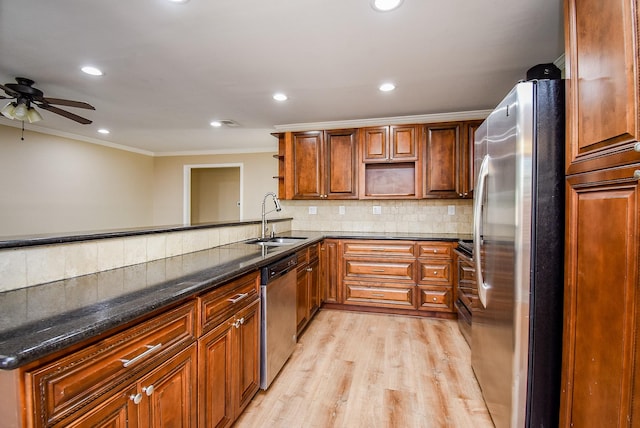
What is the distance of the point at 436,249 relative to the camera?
131 inches

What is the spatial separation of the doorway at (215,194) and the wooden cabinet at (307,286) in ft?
12.8

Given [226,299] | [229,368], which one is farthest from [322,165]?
[229,368]

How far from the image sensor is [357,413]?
1816 mm

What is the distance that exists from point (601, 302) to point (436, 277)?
7.81ft

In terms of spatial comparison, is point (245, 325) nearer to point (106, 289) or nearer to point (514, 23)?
point (106, 289)

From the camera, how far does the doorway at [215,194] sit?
682 centimetres

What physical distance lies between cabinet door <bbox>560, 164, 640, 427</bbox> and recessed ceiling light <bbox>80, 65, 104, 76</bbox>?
3231mm

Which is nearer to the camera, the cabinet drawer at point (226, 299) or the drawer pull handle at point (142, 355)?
the drawer pull handle at point (142, 355)

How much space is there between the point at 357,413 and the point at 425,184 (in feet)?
8.52

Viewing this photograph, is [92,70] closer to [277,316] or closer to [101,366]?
[277,316]

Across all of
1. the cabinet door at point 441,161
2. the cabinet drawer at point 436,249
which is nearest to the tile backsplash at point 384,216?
the cabinet door at point 441,161

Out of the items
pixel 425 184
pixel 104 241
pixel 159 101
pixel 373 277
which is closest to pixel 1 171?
pixel 159 101

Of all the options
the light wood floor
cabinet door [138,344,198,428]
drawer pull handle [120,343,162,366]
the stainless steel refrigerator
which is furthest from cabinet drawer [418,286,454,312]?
drawer pull handle [120,343,162,366]

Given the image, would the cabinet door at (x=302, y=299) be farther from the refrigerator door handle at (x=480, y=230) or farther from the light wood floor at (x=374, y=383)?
the refrigerator door handle at (x=480, y=230)
